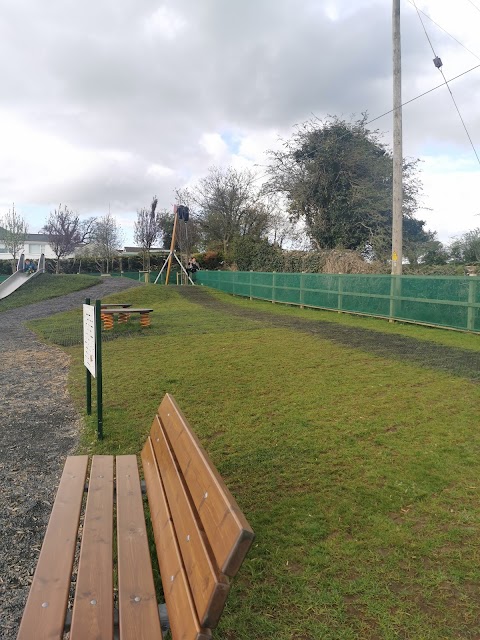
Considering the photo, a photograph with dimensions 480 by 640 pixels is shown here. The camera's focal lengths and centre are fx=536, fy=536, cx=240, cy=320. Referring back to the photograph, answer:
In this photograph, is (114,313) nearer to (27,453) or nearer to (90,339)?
(90,339)

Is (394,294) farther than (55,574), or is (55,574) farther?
(394,294)

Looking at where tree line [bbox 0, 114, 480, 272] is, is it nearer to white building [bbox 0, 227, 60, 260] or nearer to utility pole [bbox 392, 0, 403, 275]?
utility pole [bbox 392, 0, 403, 275]

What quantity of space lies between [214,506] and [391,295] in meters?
14.1

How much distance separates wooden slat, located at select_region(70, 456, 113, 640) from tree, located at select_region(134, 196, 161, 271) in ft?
159

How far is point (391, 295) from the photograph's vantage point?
49.5 ft

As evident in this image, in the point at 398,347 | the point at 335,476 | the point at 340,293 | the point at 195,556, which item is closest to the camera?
the point at 195,556

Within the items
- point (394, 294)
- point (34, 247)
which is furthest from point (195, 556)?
point (34, 247)

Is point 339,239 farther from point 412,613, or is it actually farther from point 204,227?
point 412,613

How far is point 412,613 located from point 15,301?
2446 centimetres

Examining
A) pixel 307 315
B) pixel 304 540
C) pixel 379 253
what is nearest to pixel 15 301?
pixel 307 315

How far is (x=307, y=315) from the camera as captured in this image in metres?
17.5

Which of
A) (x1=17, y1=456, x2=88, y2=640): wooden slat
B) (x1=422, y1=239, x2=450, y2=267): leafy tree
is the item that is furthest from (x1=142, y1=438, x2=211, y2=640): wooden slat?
(x1=422, y1=239, x2=450, y2=267): leafy tree

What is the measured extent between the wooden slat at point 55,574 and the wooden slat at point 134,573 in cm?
20

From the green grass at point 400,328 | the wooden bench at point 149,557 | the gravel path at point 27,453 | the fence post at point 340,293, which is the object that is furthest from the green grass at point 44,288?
the wooden bench at point 149,557
